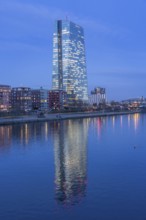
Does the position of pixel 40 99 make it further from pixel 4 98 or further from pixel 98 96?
pixel 98 96

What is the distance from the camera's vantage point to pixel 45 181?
38.2 feet

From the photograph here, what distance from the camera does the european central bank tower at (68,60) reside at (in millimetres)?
119125

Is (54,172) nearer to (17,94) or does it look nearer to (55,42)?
(17,94)

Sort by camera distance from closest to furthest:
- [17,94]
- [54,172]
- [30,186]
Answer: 1. [30,186]
2. [54,172]
3. [17,94]

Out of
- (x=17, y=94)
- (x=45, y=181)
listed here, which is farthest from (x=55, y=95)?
(x=45, y=181)

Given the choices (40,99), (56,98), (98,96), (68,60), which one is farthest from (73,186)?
(98,96)

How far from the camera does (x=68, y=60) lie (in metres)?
119

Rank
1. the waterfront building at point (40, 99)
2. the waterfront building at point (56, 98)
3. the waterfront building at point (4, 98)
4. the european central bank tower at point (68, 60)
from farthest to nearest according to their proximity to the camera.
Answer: the european central bank tower at point (68, 60), the waterfront building at point (56, 98), the waterfront building at point (40, 99), the waterfront building at point (4, 98)

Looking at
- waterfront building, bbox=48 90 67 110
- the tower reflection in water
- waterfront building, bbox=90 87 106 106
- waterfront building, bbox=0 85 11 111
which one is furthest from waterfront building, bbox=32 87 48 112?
the tower reflection in water

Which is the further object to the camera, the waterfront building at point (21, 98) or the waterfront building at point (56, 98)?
the waterfront building at point (56, 98)

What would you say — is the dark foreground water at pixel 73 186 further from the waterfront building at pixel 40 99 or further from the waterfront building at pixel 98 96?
the waterfront building at pixel 98 96

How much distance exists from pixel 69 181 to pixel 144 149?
8163mm

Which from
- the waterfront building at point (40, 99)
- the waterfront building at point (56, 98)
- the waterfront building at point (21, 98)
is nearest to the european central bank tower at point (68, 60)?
the waterfront building at point (56, 98)

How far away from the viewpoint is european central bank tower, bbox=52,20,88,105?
119 meters
